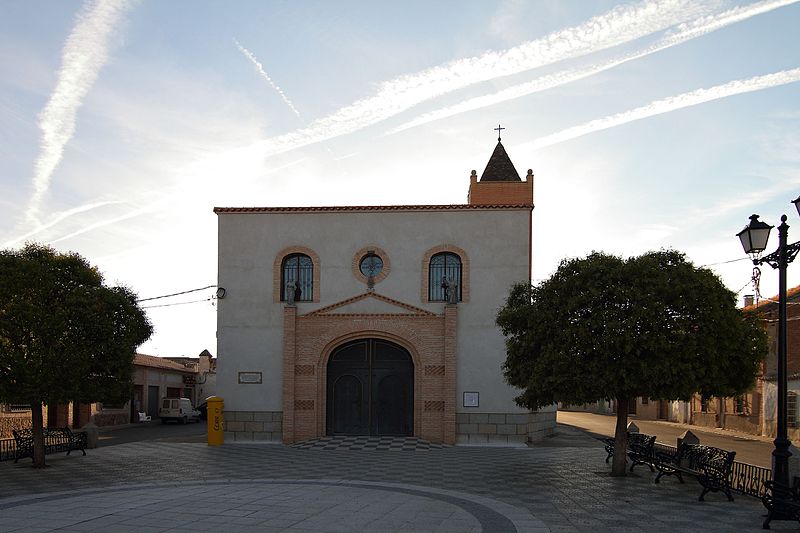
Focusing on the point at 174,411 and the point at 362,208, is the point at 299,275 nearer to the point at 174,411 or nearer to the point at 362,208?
the point at 362,208

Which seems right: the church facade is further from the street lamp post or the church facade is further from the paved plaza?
the street lamp post

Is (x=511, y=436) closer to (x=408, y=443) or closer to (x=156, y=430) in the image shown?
(x=408, y=443)

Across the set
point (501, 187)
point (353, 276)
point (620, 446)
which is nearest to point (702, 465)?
point (620, 446)

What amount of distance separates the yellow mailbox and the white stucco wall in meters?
0.40

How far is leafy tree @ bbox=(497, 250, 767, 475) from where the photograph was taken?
45.1ft

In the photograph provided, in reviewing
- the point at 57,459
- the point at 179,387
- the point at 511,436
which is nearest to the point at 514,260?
the point at 511,436

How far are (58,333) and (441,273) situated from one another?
A: 11782mm

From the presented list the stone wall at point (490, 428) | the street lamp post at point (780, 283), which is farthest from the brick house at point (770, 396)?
the street lamp post at point (780, 283)

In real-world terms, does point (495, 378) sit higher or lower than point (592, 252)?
lower

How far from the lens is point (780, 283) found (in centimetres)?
1120

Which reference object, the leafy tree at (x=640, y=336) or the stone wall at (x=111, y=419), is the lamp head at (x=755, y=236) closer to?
the leafy tree at (x=640, y=336)

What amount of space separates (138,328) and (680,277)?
44.1ft

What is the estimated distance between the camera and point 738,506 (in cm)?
1178

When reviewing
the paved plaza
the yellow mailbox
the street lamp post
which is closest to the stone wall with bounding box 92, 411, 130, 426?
the yellow mailbox
